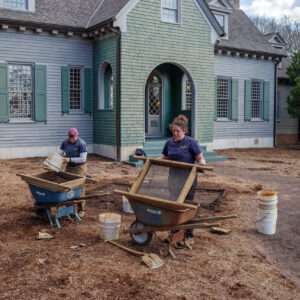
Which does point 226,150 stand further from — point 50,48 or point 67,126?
point 50,48

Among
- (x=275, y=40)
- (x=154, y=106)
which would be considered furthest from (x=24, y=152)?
(x=275, y=40)

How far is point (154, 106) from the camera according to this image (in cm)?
1855

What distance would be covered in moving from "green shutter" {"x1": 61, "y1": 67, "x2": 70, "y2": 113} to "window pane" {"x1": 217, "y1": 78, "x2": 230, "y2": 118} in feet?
25.1

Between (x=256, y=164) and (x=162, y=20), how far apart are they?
6.49 metres

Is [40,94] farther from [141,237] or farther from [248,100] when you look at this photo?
[141,237]

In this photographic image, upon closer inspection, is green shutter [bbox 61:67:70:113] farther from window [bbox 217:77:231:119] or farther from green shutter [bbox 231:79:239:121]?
green shutter [bbox 231:79:239:121]

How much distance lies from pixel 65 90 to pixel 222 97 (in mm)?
8026

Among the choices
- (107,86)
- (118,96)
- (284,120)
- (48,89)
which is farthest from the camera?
(284,120)

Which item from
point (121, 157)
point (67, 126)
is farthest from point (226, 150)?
point (67, 126)

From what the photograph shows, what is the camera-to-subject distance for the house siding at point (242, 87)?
1964 cm

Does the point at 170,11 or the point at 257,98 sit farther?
the point at 257,98

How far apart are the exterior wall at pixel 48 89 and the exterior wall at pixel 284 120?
1306 centimetres

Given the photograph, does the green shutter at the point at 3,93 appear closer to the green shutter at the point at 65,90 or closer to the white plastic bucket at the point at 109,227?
the green shutter at the point at 65,90

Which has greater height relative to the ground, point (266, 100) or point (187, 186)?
point (266, 100)
